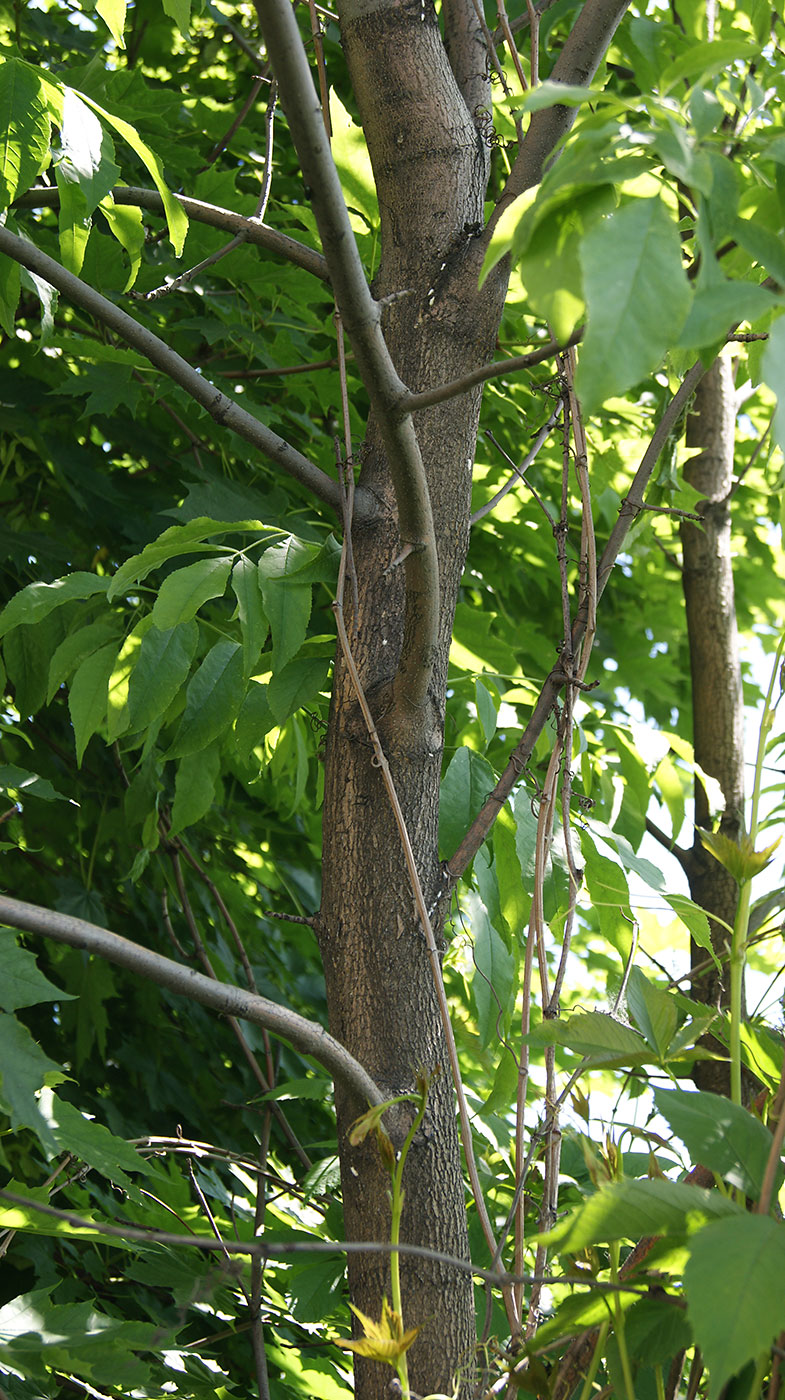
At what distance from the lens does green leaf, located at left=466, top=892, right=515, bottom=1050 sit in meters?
0.99

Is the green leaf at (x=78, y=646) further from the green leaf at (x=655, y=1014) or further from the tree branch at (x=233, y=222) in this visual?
the green leaf at (x=655, y=1014)

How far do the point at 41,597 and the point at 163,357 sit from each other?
0.90 feet

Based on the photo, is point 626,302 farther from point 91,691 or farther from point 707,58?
point 91,691

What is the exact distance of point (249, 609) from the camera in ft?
3.26

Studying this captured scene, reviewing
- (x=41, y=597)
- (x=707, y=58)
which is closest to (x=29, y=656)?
(x=41, y=597)

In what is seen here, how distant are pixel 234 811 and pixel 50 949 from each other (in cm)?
42

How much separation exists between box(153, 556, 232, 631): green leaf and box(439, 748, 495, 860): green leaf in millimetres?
296

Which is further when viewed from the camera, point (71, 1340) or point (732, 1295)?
point (71, 1340)

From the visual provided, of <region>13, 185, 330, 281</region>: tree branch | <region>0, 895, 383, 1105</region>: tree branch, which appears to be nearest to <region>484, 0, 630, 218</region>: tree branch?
<region>13, 185, 330, 281</region>: tree branch

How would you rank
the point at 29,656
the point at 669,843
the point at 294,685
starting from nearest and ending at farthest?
the point at 294,685
the point at 29,656
the point at 669,843

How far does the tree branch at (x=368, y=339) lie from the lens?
0.60 meters

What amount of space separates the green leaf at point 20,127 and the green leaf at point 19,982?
0.71 metres

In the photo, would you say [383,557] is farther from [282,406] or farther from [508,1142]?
[282,406]

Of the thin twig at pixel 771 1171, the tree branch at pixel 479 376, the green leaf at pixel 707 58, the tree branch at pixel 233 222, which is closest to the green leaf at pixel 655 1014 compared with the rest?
the thin twig at pixel 771 1171
